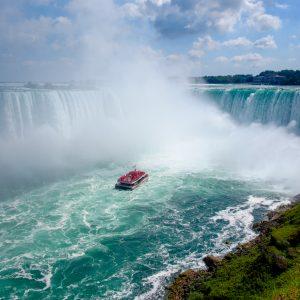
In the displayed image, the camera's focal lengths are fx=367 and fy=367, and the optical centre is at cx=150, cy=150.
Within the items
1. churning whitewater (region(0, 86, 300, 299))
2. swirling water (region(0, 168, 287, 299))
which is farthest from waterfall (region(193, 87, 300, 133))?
swirling water (region(0, 168, 287, 299))

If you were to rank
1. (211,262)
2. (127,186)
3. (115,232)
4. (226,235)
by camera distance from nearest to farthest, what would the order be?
(211,262)
(226,235)
(115,232)
(127,186)

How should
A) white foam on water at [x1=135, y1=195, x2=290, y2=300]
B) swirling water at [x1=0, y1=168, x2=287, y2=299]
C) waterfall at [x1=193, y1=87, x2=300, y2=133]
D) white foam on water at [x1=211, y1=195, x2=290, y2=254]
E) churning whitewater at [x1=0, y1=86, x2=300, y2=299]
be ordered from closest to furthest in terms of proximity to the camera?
1. white foam on water at [x1=135, y1=195, x2=290, y2=300]
2. swirling water at [x1=0, y1=168, x2=287, y2=299]
3. churning whitewater at [x1=0, y1=86, x2=300, y2=299]
4. white foam on water at [x1=211, y1=195, x2=290, y2=254]
5. waterfall at [x1=193, y1=87, x2=300, y2=133]

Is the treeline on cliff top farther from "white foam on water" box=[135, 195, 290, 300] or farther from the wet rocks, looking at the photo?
the wet rocks

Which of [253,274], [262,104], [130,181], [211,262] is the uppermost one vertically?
[262,104]

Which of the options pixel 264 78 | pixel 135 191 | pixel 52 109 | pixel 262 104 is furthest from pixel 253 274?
pixel 264 78

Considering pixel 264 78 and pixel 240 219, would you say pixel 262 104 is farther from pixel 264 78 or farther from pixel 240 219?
pixel 264 78

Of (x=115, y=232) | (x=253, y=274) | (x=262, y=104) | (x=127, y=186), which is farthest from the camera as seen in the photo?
(x=262, y=104)
